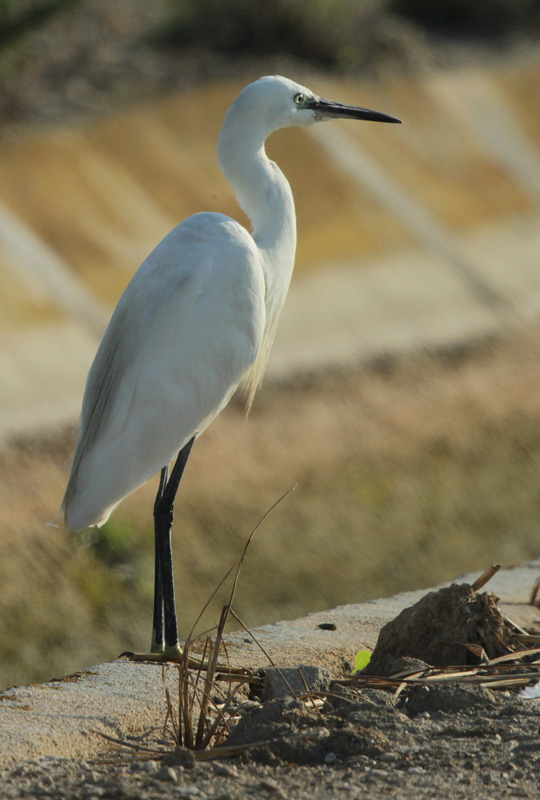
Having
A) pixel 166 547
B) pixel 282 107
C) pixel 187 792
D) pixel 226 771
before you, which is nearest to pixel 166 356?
pixel 166 547

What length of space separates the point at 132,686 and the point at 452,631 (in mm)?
1032

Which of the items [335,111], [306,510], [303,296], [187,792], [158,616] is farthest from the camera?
[303,296]

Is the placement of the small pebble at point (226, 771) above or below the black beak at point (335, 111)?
below

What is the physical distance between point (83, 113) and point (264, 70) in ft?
7.99

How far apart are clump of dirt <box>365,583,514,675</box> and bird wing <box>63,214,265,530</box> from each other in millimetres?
1094

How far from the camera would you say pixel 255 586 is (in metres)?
7.43

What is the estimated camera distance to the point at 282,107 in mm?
4230

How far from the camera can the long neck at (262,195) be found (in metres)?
4.15

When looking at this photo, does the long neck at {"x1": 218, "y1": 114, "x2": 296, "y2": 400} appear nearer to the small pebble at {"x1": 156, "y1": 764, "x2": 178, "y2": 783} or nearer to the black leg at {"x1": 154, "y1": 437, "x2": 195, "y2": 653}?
the black leg at {"x1": 154, "y1": 437, "x2": 195, "y2": 653}

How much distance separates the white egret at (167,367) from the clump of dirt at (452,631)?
910 mm

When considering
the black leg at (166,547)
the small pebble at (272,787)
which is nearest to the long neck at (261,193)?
the black leg at (166,547)

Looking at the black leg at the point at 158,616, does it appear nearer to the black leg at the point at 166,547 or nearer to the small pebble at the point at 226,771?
the black leg at the point at 166,547

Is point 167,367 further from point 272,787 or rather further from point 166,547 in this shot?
point 272,787

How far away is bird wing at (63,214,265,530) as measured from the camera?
3.85 metres
